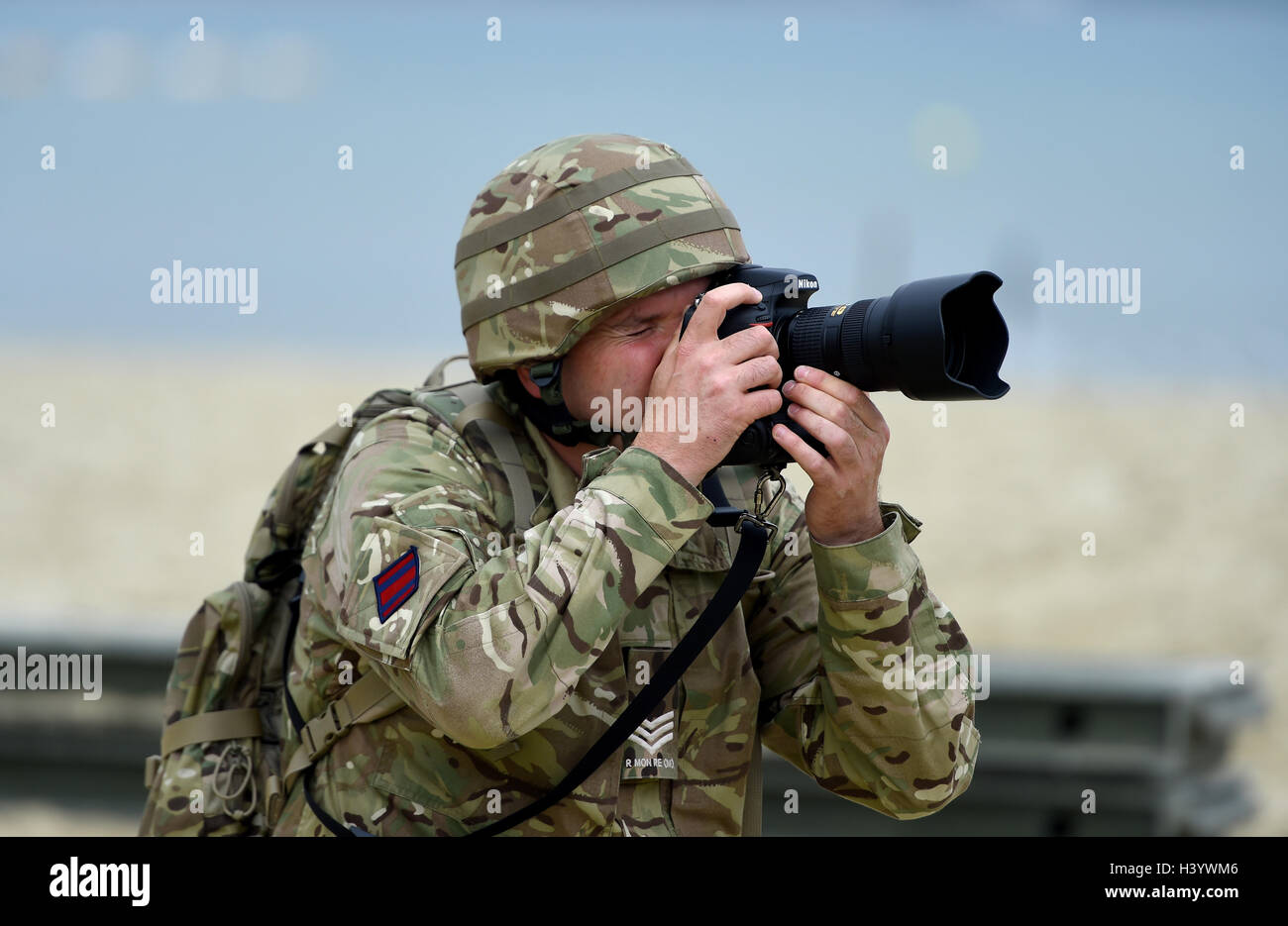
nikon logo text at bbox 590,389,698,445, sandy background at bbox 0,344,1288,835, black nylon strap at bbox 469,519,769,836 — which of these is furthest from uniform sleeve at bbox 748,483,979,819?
sandy background at bbox 0,344,1288,835

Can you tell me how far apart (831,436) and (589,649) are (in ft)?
1.69

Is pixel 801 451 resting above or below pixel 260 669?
above

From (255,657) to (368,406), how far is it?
1.82 ft

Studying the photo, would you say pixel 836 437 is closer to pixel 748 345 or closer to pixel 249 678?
pixel 748 345

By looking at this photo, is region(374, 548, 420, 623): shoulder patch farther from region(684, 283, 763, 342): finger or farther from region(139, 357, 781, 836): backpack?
region(684, 283, 763, 342): finger

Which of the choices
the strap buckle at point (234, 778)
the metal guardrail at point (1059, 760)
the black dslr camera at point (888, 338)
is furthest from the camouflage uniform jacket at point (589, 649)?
the metal guardrail at point (1059, 760)

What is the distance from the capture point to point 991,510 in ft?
34.8

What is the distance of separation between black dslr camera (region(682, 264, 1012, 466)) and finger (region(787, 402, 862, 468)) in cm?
4

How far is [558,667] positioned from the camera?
7.07ft

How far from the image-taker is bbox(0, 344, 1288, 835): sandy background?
802cm

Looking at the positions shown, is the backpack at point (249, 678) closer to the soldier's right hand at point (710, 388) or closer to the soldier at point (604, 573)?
the soldier at point (604, 573)

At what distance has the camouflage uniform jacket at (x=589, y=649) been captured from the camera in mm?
2170

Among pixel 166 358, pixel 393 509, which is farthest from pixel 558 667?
pixel 166 358

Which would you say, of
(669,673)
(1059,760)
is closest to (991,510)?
(1059,760)
